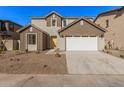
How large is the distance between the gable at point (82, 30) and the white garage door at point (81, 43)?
69cm

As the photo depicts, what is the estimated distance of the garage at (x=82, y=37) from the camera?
24.4 meters

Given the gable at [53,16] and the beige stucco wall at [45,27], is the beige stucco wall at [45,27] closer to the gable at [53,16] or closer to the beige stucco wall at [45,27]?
the beige stucco wall at [45,27]

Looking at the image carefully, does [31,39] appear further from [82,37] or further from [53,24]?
[53,24]

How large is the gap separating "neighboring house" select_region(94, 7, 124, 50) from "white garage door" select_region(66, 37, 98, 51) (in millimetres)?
4521

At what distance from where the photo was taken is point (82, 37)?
965 inches

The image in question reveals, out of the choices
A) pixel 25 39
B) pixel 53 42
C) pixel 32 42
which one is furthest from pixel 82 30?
pixel 53 42

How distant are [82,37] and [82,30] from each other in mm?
965

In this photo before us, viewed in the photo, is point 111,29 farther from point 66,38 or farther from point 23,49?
point 23,49

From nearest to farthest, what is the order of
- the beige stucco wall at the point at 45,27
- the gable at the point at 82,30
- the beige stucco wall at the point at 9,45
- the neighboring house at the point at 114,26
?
the gable at the point at 82,30 < the neighboring house at the point at 114,26 < the beige stucco wall at the point at 9,45 < the beige stucco wall at the point at 45,27

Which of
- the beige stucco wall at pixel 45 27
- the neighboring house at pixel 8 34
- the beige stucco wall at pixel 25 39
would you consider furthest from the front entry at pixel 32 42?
the beige stucco wall at pixel 45 27

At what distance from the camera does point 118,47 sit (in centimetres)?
2709

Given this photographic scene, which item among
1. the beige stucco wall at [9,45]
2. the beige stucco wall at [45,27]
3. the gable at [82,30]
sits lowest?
the beige stucco wall at [9,45]

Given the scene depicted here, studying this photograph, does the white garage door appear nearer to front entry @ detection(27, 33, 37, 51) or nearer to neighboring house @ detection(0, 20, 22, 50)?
front entry @ detection(27, 33, 37, 51)
